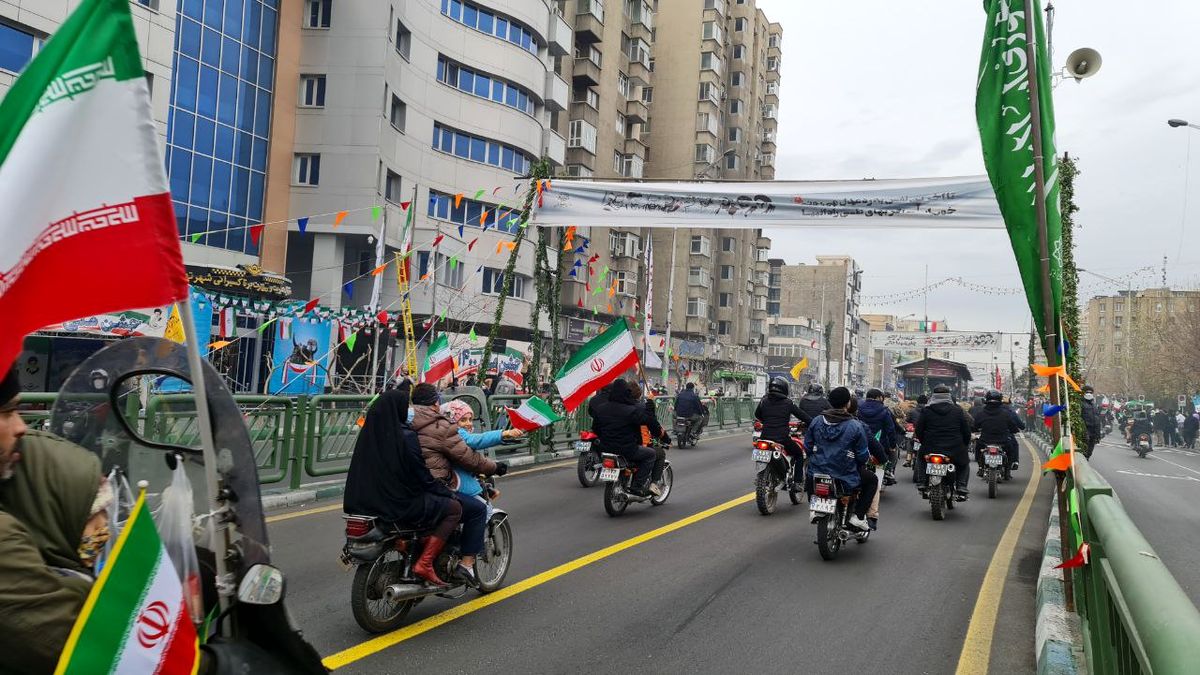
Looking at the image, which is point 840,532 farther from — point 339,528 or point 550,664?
point 339,528

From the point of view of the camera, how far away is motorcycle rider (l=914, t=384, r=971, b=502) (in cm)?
1107

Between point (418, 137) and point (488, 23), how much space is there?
6.45 meters

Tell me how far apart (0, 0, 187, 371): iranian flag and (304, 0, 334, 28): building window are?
108ft

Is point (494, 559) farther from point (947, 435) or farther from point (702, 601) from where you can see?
point (947, 435)

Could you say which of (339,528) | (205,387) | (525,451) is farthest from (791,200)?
(205,387)

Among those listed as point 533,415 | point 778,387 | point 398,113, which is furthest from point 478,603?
point 398,113

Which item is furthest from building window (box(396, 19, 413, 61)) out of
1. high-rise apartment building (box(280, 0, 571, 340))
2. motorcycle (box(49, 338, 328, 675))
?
motorcycle (box(49, 338, 328, 675))

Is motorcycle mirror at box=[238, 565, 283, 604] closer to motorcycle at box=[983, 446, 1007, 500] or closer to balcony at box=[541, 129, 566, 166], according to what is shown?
motorcycle at box=[983, 446, 1007, 500]

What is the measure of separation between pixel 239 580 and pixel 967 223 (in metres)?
13.0

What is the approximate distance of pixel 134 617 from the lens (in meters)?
1.79

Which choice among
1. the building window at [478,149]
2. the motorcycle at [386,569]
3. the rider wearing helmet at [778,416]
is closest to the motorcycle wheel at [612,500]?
the rider wearing helmet at [778,416]

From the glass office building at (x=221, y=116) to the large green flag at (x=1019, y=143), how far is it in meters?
24.3

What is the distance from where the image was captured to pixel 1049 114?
5660 mm

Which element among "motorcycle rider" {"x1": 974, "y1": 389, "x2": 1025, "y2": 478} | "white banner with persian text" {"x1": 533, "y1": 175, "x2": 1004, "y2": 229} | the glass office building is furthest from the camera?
the glass office building
